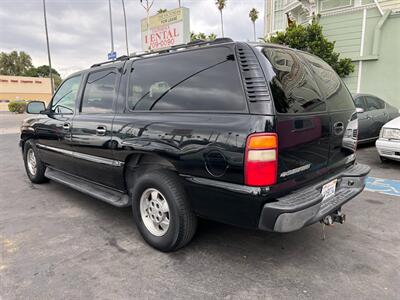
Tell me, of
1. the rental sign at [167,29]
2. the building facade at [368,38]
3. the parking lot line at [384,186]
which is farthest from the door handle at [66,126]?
the building facade at [368,38]

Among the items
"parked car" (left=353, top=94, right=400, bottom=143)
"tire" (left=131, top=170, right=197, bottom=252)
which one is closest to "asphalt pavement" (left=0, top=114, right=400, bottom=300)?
"tire" (left=131, top=170, right=197, bottom=252)

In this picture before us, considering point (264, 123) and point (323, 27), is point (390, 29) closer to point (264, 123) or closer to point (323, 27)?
point (323, 27)

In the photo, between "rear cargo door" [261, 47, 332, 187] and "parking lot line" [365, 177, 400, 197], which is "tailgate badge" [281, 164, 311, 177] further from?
"parking lot line" [365, 177, 400, 197]

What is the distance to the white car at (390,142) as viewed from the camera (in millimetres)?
5765

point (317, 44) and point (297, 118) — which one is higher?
point (317, 44)

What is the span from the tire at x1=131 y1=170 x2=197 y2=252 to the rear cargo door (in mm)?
941

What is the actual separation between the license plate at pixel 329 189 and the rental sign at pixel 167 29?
35.1ft

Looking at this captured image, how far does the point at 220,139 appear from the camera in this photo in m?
2.37

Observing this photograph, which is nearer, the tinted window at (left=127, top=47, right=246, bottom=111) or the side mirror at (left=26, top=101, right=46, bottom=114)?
the tinted window at (left=127, top=47, right=246, bottom=111)

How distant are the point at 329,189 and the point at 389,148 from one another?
3876mm

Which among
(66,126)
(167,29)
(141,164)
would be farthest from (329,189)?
(167,29)

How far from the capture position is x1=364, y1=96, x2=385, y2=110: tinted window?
8062 mm

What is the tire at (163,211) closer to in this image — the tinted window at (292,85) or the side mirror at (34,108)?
the tinted window at (292,85)

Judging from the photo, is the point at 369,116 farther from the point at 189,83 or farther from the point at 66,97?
the point at 66,97
